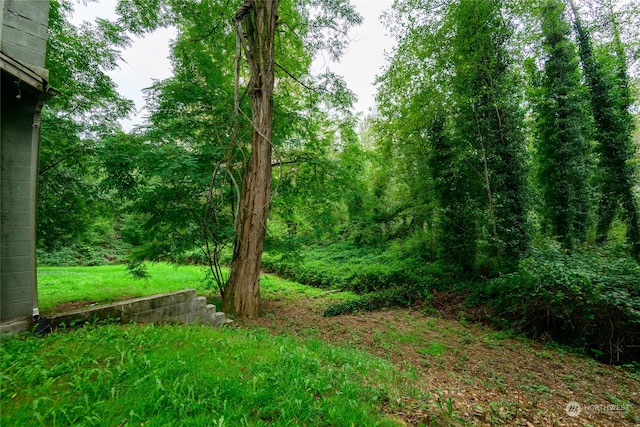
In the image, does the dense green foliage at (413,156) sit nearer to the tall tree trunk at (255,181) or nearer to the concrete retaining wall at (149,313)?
the tall tree trunk at (255,181)

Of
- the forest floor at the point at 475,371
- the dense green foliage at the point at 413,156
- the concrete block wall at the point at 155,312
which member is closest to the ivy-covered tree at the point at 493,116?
the dense green foliage at the point at 413,156

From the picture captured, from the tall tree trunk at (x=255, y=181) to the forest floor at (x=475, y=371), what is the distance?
0.71 meters

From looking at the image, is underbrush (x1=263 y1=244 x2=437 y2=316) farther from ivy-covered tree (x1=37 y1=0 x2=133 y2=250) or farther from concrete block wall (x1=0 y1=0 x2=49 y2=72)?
concrete block wall (x1=0 y1=0 x2=49 y2=72)

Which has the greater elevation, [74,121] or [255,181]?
[74,121]

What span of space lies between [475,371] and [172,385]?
442 cm

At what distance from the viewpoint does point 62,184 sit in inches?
221

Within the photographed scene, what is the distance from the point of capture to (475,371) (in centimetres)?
414

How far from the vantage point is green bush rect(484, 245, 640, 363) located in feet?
16.0

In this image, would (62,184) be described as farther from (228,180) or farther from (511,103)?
(511,103)

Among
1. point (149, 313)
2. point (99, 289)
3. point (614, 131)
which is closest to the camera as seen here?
point (149, 313)

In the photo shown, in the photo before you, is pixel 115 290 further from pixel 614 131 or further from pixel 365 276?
pixel 614 131

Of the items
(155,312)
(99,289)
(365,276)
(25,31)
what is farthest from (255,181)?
(99,289)

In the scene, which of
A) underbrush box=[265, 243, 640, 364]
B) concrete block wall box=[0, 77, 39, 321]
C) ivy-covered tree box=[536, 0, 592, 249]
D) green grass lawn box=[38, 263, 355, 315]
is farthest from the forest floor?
ivy-covered tree box=[536, 0, 592, 249]

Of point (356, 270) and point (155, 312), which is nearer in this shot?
point (155, 312)
